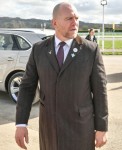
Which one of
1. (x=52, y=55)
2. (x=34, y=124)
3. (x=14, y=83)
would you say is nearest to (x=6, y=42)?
(x=14, y=83)

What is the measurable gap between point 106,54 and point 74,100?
73.5 ft

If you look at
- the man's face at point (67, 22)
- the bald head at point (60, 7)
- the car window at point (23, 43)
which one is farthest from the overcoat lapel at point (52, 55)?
the car window at point (23, 43)

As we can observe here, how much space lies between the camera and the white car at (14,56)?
9.09m

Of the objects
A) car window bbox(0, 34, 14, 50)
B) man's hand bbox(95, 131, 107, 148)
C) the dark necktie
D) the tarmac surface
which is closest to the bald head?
the dark necktie

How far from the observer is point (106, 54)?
25.3m

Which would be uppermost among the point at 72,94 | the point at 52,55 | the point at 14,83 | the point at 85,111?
the point at 52,55

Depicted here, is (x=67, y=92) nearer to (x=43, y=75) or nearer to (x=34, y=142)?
(x=43, y=75)

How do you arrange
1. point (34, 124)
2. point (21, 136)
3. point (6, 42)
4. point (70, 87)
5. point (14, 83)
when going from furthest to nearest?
1. point (6, 42)
2. point (14, 83)
3. point (34, 124)
4. point (21, 136)
5. point (70, 87)

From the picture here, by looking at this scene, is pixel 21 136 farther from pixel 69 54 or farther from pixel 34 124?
pixel 34 124

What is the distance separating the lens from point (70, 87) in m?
3.12

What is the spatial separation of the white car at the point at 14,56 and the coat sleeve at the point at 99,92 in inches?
233

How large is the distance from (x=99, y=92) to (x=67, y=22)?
612 millimetres

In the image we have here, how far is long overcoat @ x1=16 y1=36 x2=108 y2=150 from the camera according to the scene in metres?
3.12

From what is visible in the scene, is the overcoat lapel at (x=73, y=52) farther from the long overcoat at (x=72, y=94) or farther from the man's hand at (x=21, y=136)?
the man's hand at (x=21, y=136)
